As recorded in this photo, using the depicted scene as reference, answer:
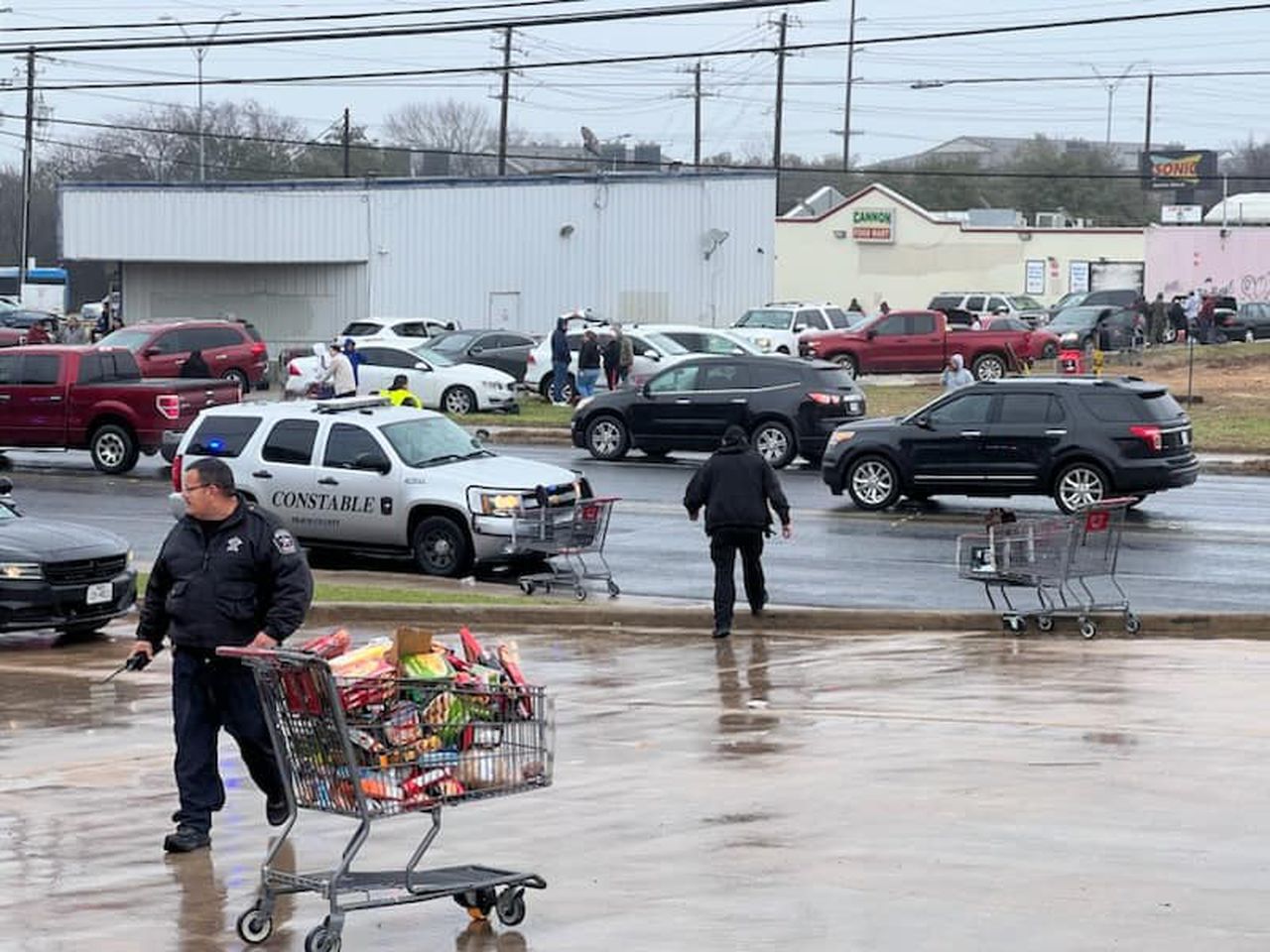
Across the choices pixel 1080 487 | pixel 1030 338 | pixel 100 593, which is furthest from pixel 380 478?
pixel 1030 338

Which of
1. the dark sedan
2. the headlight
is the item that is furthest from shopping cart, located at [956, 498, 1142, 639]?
the headlight

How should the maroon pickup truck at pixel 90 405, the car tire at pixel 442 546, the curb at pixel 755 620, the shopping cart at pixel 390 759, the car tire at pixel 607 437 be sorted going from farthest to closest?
1. the car tire at pixel 607 437
2. the maroon pickup truck at pixel 90 405
3. the car tire at pixel 442 546
4. the curb at pixel 755 620
5. the shopping cart at pixel 390 759

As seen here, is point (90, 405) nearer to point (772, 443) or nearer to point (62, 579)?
point (772, 443)

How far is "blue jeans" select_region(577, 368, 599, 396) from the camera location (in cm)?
4244

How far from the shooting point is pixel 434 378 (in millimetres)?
42062

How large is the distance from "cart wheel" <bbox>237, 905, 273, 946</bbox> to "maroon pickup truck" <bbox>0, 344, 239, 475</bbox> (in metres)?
24.2

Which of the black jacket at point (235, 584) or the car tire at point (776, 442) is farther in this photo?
the car tire at point (776, 442)

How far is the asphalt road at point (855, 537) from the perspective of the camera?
19984 millimetres

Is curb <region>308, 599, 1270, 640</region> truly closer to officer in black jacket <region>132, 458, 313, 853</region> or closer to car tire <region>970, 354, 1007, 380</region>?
officer in black jacket <region>132, 458, 313, 853</region>

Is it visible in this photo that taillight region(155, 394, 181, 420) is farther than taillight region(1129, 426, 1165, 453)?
Yes

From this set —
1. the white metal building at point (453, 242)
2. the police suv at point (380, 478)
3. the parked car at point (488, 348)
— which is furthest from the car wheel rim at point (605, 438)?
the white metal building at point (453, 242)

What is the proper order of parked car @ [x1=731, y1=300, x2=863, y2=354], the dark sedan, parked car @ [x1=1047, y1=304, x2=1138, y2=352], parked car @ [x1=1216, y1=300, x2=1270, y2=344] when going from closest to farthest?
the dark sedan
parked car @ [x1=731, y1=300, x2=863, y2=354]
parked car @ [x1=1047, y1=304, x2=1138, y2=352]
parked car @ [x1=1216, y1=300, x2=1270, y2=344]

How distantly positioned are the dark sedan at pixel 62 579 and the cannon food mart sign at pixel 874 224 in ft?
219

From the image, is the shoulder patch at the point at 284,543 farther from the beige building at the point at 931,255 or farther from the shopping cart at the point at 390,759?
the beige building at the point at 931,255
